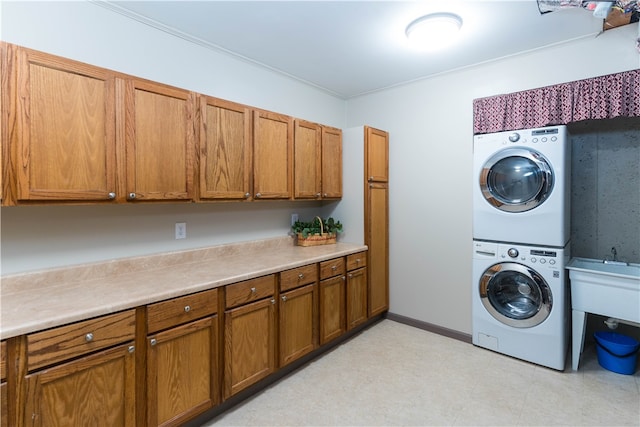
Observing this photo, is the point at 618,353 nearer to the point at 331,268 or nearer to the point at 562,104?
the point at 562,104

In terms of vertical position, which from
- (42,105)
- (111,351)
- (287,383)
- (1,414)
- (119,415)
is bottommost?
(287,383)

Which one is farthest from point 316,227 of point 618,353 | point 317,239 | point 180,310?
point 618,353

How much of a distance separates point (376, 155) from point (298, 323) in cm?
188

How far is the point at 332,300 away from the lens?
2.82 meters

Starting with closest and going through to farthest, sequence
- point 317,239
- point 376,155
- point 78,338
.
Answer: point 78,338
point 317,239
point 376,155

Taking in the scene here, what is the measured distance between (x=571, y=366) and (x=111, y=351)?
3.24m

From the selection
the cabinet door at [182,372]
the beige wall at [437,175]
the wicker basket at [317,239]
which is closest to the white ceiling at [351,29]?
the beige wall at [437,175]

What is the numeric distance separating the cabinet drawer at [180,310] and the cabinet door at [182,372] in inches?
1.6

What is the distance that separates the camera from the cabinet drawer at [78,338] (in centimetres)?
130

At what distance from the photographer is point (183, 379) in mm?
1789

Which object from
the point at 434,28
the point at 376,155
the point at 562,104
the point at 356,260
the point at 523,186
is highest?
the point at 434,28

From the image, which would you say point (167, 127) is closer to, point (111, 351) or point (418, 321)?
point (111, 351)

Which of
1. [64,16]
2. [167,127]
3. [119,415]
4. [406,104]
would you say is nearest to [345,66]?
[406,104]

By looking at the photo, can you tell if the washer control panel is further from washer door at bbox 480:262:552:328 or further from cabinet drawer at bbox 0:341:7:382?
cabinet drawer at bbox 0:341:7:382
